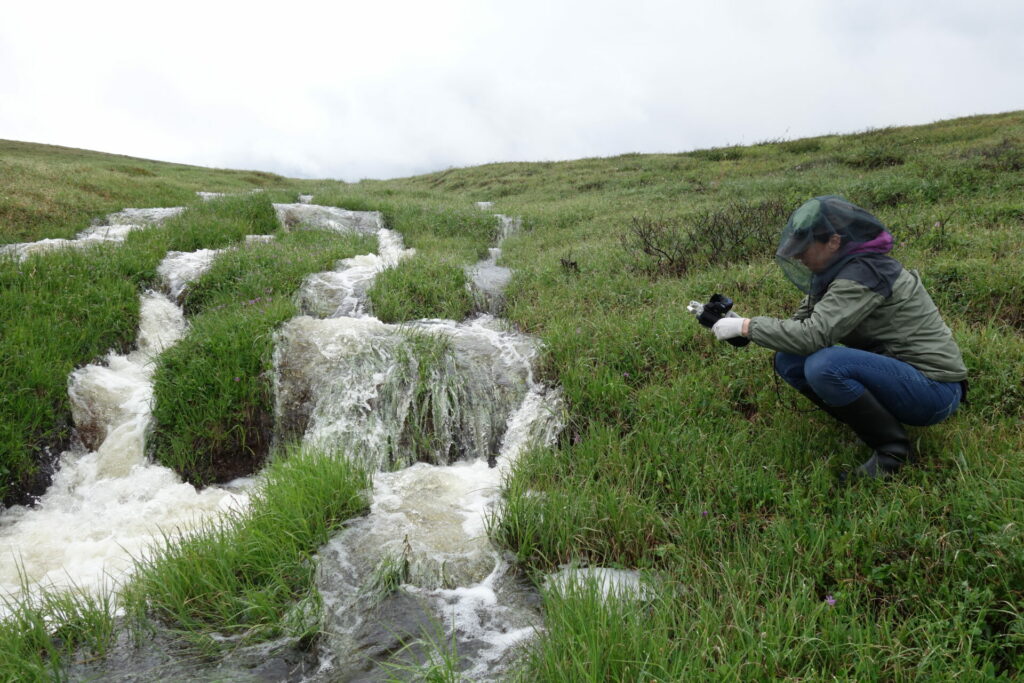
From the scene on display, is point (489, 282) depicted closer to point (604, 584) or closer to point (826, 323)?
point (826, 323)

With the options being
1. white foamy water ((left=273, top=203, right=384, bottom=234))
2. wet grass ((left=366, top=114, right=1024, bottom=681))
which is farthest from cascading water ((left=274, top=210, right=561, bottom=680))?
white foamy water ((left=273, top=203, right=384, bottom=234))

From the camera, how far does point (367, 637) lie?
3521mm

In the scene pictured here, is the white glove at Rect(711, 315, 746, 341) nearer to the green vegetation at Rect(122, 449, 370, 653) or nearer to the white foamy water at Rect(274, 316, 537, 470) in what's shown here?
the white foamy water at Rect(274, 316, 537, 470)

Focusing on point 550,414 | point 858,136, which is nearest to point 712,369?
point 550,414

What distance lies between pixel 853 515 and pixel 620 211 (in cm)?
1433

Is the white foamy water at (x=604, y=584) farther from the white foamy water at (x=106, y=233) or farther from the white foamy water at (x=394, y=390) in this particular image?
the white foamy water at (x=106, y=233)

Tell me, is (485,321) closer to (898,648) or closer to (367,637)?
(367,637)

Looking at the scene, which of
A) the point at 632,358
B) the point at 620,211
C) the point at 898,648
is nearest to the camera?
the point at 898,648

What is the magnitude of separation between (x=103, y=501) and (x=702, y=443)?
6392 millimetres

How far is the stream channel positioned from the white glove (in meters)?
2.37

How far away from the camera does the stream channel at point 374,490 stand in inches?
135

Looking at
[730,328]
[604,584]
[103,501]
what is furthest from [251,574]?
[730,328]

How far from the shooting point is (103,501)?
5.86m

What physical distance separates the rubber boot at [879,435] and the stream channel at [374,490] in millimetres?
2847
